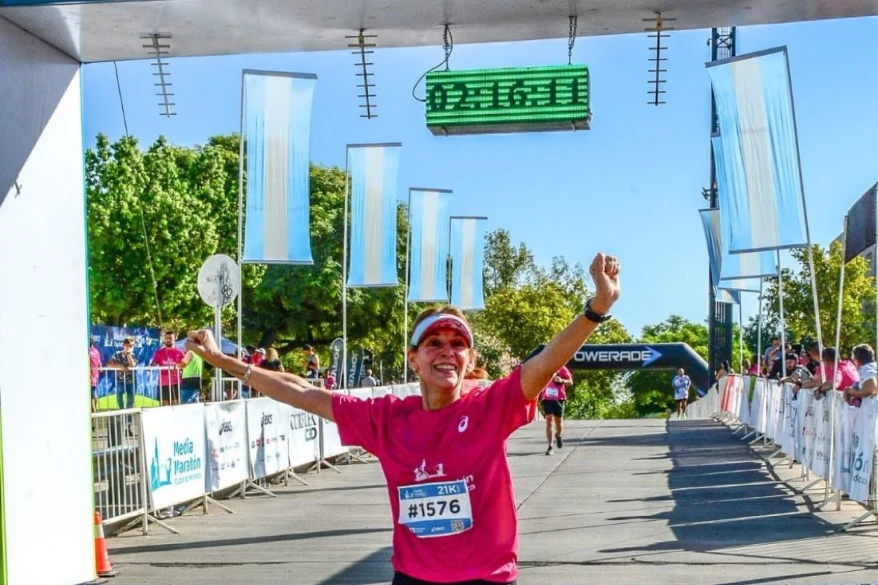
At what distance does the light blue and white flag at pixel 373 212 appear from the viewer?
74.3 ft

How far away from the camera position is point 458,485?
4.43m

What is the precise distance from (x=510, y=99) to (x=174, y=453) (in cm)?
556

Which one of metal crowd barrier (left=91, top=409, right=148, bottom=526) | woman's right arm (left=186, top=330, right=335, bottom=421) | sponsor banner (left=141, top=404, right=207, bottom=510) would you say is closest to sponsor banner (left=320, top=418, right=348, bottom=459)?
sponsor banner (left=141, top=404, right=207, bottom=510)

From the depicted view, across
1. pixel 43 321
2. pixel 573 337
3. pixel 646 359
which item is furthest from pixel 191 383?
pixel 646 359

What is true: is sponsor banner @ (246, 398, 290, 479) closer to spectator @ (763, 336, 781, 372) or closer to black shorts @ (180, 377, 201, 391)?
black shorts @ (180, 377, 201, 391)

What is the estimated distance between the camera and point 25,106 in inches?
375

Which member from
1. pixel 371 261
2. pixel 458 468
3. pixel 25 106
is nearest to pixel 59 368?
pixel 25 106

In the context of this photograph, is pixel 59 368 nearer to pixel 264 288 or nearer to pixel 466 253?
pixel 466 253

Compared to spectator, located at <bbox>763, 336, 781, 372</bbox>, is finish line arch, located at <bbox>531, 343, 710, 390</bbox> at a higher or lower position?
lower

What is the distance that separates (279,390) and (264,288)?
52895 mm

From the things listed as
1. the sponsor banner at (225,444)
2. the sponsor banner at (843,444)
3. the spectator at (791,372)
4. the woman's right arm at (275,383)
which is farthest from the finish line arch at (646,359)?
the woman's right arm at (275,383)

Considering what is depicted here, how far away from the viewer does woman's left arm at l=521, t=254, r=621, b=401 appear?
4.24 m

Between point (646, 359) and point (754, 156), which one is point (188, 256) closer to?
point (646, 359)

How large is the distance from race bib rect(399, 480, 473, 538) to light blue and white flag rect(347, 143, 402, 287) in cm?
1829
